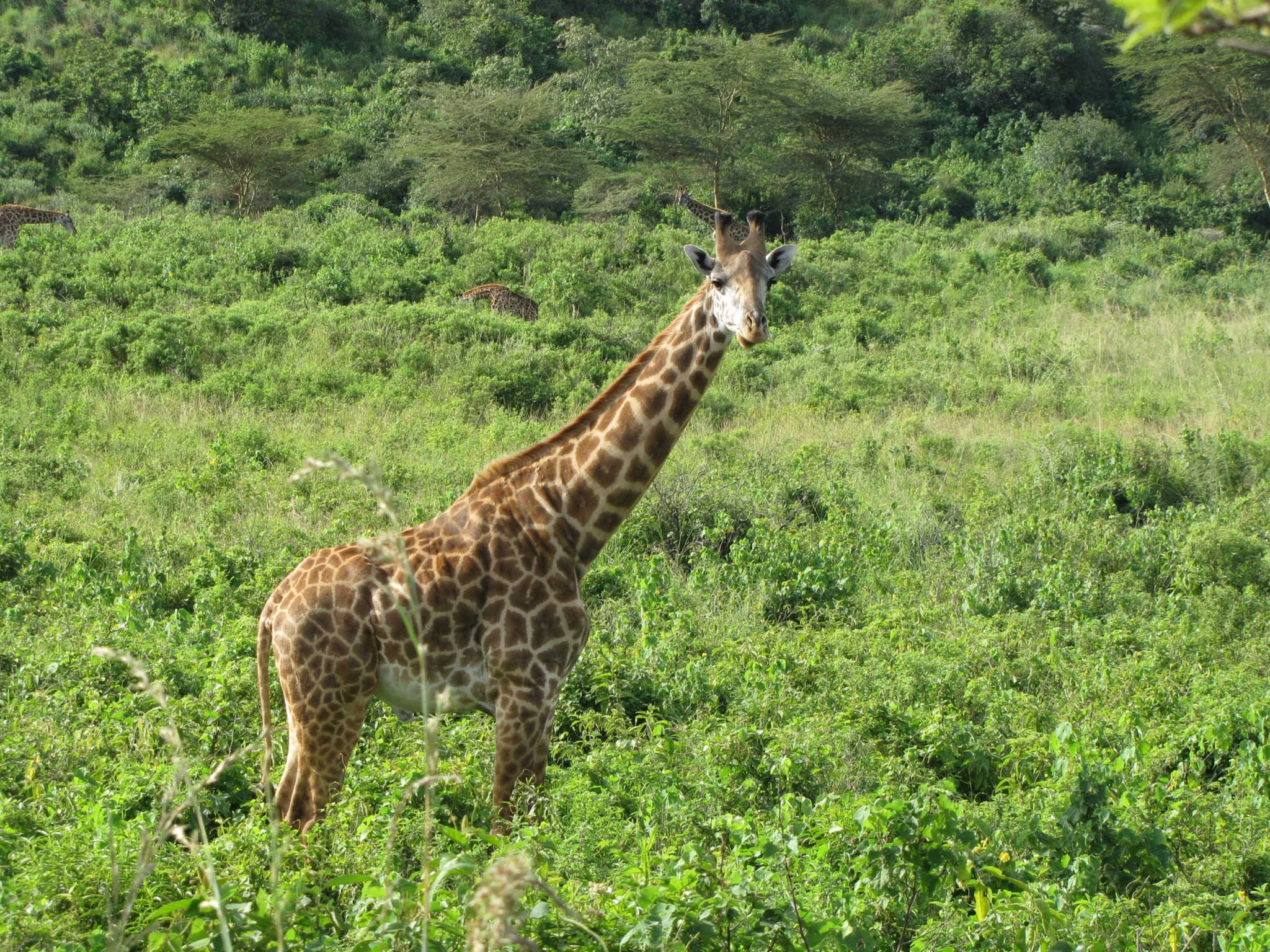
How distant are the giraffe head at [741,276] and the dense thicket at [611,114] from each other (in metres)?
20.1

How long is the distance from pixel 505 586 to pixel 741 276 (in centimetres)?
167

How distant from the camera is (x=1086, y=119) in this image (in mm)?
31109

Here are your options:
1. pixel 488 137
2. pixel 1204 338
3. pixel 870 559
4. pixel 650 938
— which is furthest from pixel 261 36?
pixel 650 938

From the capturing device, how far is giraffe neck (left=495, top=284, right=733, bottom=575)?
497 centimetres

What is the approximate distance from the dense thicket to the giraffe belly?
20.8m

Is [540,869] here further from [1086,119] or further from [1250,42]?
[1086,119]

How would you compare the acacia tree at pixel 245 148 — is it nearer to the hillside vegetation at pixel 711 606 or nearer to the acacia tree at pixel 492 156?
the acacia tree at pixel 492 156

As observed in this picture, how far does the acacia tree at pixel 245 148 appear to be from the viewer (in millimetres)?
24047

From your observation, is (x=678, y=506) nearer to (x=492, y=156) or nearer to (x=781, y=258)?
(x=781, y=258)

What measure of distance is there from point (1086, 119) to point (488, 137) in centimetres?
1689

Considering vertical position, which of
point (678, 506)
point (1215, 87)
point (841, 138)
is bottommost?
point (678, 506)

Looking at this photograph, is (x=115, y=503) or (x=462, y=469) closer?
(x=115, y=503)

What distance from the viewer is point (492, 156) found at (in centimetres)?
2448

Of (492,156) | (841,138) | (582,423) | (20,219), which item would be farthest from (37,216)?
(841,138)
